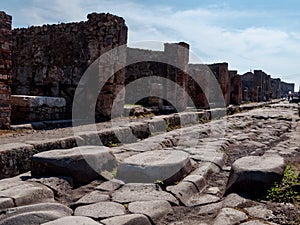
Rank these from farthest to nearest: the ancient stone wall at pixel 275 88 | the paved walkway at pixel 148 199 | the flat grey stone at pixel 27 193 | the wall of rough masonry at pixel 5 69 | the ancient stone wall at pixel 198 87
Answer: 1. the ancient stone wall at pixel 275 88
2. the ancient stone wall at pixel 198 87
3. the wall of rough masonry at pixel 5 69
4. the flat grey stone at pixel 27 193
5. the paved walkway at pixel 148 199

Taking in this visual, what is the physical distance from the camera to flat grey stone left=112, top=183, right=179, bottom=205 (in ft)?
9.46

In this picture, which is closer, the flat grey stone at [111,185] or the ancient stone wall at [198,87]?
the flat grey stone at [111,185]

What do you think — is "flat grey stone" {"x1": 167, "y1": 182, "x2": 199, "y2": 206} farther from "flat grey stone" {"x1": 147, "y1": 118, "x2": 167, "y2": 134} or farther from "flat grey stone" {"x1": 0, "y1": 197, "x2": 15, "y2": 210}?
"flat grey stone" {"x1": 147, "y1": 118, "x2": 167, "y2": 134}

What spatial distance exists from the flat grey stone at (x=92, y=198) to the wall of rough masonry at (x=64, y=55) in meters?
5.05

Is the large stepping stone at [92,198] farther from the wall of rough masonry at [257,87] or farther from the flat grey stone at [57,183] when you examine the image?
the wall of rough masonry at [257,87]

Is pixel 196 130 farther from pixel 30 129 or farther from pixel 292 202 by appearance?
pixel 292 202

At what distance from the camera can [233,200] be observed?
2805mm

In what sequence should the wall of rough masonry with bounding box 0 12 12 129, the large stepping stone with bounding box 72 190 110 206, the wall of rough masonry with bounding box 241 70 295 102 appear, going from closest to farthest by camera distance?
the large stepping stone with bounding box 72 190 110 206, the wall of rough masonry with bounding box 0 12 12 129, the wall of rough masonry with bounding box 241 70 295 102

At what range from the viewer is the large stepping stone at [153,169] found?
338cm

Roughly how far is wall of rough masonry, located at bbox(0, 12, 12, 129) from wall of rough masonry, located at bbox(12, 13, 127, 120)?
224cm

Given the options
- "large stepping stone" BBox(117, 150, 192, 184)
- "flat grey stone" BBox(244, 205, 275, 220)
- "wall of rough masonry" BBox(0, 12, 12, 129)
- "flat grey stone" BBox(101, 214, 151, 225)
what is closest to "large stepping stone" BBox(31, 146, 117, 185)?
"large stepping stone" BBox(117, 150, 192, 184)

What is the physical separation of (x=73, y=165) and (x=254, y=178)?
182 centimetres

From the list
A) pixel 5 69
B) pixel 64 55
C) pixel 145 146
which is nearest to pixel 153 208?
pixel 145 146

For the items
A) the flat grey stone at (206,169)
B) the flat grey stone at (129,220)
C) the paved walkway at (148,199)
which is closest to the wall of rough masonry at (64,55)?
the paved walkway at (148,199)
